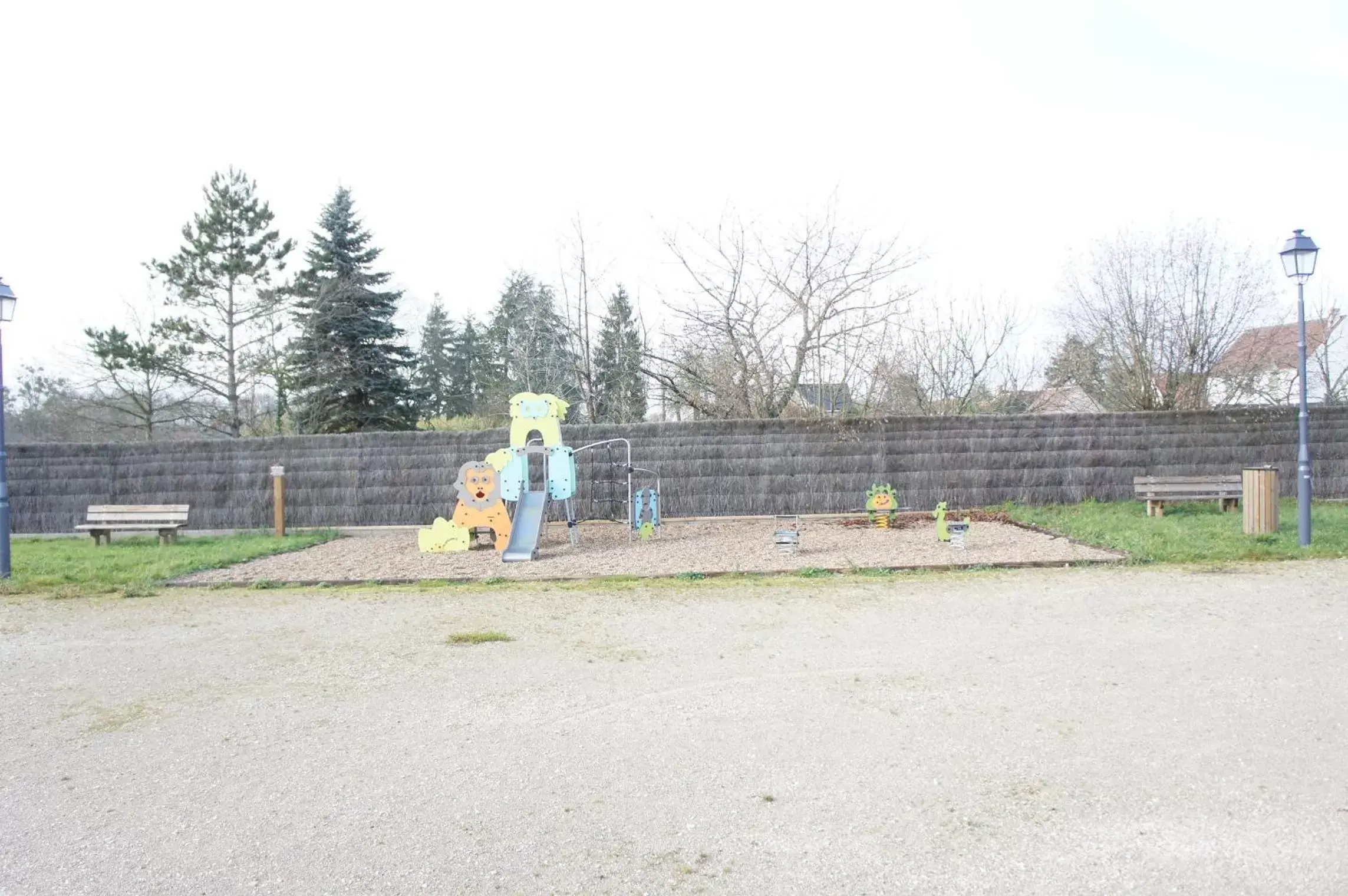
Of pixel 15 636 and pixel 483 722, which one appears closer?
pixel 483 722

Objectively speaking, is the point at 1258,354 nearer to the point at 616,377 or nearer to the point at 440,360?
the point at 616,377

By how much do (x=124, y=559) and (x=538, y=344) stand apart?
12.1 m

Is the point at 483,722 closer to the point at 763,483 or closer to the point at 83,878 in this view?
the point at 83,878

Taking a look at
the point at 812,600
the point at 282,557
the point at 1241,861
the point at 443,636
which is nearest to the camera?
the point at 1241,861

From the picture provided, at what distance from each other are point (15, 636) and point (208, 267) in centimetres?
2128

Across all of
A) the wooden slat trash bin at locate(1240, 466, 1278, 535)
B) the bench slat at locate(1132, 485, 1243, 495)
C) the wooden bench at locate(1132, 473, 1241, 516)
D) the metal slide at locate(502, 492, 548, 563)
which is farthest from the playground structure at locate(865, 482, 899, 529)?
the metal slide at locate(502, 492, 548, 563)

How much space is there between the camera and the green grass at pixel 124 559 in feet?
31.8

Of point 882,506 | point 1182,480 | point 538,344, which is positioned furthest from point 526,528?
point 538,344

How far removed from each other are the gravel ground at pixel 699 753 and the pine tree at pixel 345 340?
19.9 meters

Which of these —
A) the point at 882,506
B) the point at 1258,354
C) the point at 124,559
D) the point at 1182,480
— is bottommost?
the point at 124,559

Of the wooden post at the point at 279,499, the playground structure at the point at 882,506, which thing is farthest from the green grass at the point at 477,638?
the wooden post at the point at 279,499

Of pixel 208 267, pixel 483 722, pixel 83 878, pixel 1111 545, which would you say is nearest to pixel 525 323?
pixel 208 267

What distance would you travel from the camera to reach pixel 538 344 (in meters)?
22.2

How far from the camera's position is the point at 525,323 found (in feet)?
76.5
